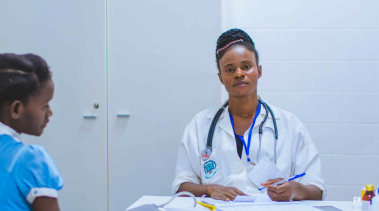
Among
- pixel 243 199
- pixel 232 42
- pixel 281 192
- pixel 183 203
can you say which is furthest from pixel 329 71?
pixel 183 203

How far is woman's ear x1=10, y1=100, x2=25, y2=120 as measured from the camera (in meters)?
0.86

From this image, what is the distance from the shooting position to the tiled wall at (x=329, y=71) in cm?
235

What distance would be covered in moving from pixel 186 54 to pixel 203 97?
293 millimetres

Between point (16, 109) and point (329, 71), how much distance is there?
202cm

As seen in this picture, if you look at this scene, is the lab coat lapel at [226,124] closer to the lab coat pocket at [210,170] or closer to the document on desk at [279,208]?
the lab coat pocket at [210,170]

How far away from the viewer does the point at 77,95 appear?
2303 millimetres

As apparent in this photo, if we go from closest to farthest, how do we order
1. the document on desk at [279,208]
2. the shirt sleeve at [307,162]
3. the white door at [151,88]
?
1. the document on desk at [279,208]
2. the shirt sleeve at [307,162]
3. the white door at [151,88]

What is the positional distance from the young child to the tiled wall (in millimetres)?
1609

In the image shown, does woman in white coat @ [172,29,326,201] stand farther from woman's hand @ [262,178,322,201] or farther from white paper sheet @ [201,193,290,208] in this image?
white paper sheet @ [201,193,290,208]

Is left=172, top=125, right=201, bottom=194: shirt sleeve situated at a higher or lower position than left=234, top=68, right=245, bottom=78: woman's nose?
lower

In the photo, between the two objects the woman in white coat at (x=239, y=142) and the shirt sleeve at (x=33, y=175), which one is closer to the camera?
the shirt sleeve at (x=33, y=175)

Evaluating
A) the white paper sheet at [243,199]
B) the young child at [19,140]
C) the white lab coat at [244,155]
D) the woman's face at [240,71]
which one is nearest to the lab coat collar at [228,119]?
the white lab coat at [244,155]

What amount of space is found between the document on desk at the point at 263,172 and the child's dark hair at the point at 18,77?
102 cm

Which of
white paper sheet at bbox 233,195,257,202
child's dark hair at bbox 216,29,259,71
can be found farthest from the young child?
child's dark hair at bbox 216,29,259,71
